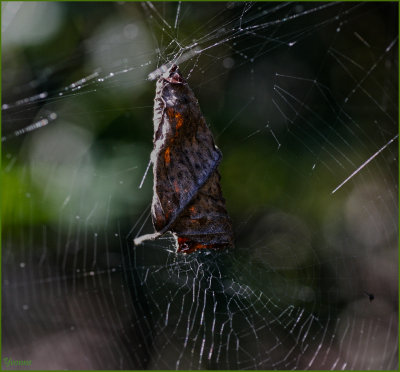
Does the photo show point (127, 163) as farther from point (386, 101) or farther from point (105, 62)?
point (386, 101)

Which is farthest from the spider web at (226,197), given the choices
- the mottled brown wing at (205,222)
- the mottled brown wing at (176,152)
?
the mottled brown wing at (176,152)

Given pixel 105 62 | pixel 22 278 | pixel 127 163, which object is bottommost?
pixel 22 278

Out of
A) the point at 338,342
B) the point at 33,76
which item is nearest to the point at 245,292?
the point at 338,342

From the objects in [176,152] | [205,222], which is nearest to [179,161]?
[176,152]

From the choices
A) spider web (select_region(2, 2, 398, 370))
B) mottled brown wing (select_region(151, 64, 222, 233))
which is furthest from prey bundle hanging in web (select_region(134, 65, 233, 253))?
spider web (select_region(2, 2, 398, 370))

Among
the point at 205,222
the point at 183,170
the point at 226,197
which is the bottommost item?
the point at 205,222

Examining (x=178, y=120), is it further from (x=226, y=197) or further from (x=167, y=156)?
(x=226, y=197)

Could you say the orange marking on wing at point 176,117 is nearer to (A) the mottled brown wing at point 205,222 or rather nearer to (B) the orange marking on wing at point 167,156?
(B) the orange marking on wing at point 167,156
